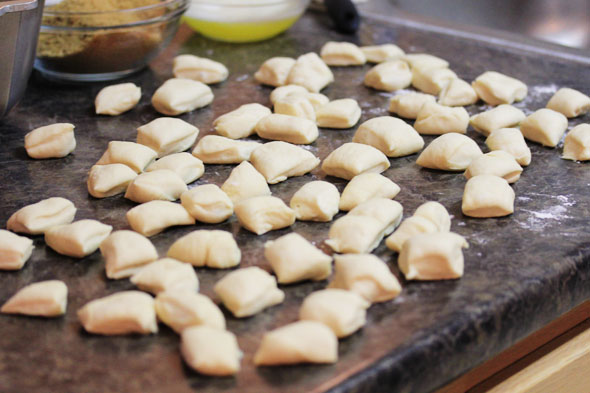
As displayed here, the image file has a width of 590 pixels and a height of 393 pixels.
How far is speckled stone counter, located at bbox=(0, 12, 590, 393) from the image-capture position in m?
0.73

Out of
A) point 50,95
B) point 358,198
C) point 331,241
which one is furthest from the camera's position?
point 50,95

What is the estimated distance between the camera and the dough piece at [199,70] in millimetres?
1552

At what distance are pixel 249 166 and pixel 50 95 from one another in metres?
0.63

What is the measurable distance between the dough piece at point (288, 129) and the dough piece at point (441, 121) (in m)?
0.21

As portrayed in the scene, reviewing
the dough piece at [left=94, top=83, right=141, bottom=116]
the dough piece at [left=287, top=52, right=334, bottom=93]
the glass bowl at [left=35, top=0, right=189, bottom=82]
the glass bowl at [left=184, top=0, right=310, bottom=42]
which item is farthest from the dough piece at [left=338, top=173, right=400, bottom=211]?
the glass bowl at [left=184, top=0, right=310, bottom=42]

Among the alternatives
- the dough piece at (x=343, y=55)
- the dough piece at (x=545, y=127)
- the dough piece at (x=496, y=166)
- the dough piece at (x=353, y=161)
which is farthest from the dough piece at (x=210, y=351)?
the dough piece at (x=343, y=55)

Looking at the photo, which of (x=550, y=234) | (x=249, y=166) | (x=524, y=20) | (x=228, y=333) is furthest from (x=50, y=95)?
(x=524, y=20)

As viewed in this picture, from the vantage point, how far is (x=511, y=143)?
120 centimetres

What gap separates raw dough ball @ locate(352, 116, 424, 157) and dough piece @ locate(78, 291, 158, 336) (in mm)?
574

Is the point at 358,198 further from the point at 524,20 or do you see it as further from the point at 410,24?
the point at 524,20

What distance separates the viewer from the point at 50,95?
150cm

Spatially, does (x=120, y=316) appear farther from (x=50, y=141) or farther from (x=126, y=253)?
(x=50, y=141)

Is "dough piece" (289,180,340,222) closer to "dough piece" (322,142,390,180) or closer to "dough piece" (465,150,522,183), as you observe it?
"dough piece" (322,142,390,180)

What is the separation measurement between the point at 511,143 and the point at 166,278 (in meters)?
0.68
